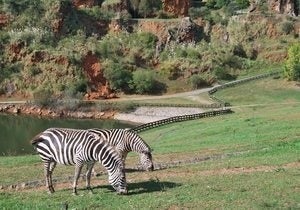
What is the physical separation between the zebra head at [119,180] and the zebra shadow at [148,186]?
0.67 m

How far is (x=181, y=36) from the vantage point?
11125cm

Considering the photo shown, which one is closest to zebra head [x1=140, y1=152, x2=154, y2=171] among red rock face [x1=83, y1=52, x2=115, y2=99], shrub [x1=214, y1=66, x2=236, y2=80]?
red rock face [x1=83, y1=52, x2=115, y2=99]

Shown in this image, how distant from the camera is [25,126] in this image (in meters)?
73.2

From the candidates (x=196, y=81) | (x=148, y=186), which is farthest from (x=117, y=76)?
(x=148, y=186)

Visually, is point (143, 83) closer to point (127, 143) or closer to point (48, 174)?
point (127, 143)

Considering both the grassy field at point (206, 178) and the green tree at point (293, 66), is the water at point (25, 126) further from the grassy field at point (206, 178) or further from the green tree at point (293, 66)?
the green tree at point (293, 66)

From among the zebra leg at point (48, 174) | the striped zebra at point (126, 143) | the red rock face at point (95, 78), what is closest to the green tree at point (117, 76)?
the red rock face at point (95, 78)

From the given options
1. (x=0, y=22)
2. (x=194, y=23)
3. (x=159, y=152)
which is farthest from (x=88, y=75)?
(x=159, y=152)

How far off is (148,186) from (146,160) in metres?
4.15

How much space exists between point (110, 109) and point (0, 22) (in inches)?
1411

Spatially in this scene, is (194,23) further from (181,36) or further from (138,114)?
(138,114)

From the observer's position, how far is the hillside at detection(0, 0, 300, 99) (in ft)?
312

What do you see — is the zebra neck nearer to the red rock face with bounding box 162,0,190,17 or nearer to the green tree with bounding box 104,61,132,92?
the green tree with bounding box 104,61,132,92

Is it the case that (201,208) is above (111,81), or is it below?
above
